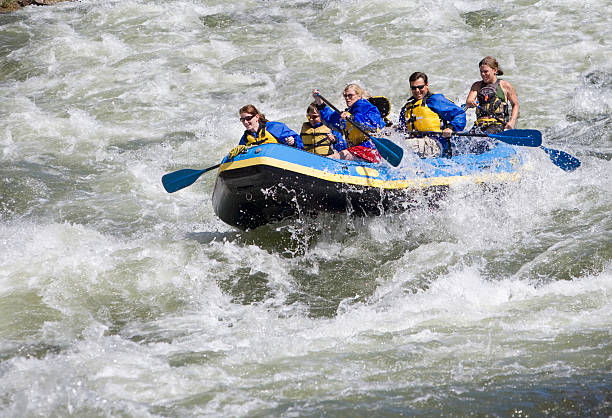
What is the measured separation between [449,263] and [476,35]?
7877 mm

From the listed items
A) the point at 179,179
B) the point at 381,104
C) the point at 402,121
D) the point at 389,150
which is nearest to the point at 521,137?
the point at 402,121

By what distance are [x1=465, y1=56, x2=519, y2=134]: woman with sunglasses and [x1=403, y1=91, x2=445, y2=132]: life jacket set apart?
2.18ft

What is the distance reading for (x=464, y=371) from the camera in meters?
4.28

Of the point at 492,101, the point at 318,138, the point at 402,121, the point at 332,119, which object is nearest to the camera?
the point at 318,138

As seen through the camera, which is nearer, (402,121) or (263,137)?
(263,137)

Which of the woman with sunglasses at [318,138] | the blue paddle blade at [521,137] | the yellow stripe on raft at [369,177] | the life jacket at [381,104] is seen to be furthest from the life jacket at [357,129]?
the blue paddle blade at [521,137]

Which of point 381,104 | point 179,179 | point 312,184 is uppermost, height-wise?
point 381,104

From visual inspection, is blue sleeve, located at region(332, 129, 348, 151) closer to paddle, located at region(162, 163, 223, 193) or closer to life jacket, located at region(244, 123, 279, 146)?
life jacket, located at region(244, 123, 279, 146)

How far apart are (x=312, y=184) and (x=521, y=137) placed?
7.32 feet

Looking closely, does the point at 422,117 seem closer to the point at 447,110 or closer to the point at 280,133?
the point at 447,110

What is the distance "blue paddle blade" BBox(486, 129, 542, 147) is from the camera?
289 inches

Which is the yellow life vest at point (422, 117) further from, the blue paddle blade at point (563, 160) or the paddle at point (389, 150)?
the blue paddle blade at point (563, 160)

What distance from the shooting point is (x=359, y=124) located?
22.6ft

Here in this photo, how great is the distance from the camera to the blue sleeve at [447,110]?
287 inches
